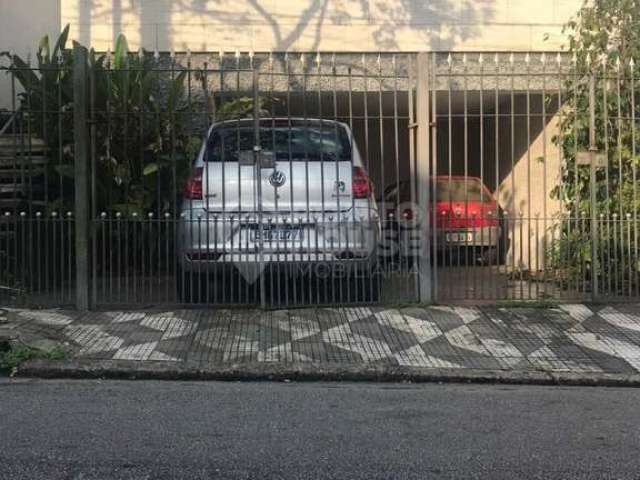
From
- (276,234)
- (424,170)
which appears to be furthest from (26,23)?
(424,170)

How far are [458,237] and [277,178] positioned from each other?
2150 millimetres

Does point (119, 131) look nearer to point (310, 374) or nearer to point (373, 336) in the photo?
point (373, 336)

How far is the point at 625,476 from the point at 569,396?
1.66 metres

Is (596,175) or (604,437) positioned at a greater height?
(596,175)

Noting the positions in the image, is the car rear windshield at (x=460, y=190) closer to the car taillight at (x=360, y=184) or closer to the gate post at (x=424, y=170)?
the gate post at (x=424, y=170)

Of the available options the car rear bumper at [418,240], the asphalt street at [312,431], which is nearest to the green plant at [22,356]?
the asphalt street at [312,431]

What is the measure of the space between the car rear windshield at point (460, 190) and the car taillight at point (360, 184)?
1.60 m

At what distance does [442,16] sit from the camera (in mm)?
10695

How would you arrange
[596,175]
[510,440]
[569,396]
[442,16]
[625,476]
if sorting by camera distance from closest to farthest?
[625,476], [510,440], [569,396], [596,175], [442,16]

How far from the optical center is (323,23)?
34.7 feet

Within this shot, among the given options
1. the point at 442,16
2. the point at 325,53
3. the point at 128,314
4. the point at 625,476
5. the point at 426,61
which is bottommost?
the point at 625,476

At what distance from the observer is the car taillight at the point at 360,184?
7277mm

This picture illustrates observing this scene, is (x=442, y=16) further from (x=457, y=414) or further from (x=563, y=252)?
(x=457, y=414)

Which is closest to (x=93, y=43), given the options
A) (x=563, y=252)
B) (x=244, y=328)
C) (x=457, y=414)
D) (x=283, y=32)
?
(x=283, y=32)
